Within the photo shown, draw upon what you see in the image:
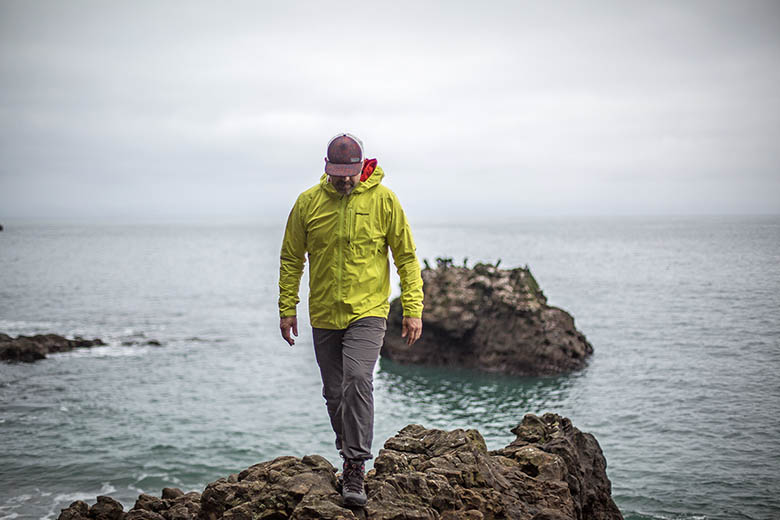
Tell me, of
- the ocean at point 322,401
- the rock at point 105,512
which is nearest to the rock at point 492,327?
the ocean at point 322,401

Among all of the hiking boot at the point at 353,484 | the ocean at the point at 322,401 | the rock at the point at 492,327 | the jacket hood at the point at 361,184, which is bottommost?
the ocean at the point at 322,401

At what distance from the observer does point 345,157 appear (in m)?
7.00

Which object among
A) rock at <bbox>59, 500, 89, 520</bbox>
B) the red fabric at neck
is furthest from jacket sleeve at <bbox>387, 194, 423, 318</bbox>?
rock at <bbox>59, 500, 89, 520</bbox>

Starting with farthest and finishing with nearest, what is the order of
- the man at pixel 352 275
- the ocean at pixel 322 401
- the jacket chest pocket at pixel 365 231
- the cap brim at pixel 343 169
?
1. the ocean at pixel 322 401
2. the jacket chest pocket at pixel 365 231
3. the man at pixel 352 275
4. the cap brim at pixel 343 169

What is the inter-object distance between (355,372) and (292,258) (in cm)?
158

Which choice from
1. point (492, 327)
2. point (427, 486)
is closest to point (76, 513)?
point (427, 486)

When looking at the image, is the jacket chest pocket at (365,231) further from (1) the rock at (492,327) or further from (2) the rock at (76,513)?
(1) the rock at (492,327)

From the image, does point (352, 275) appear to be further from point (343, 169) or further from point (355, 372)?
point (343, 169)

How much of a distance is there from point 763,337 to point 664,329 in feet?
35.7

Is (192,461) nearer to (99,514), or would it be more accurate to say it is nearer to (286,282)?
(99,514)

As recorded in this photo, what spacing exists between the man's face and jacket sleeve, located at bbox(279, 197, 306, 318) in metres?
0.52

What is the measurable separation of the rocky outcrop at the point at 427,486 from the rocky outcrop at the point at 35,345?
37344 millimetres

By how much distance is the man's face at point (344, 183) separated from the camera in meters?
7.09

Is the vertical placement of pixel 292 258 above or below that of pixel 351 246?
below
